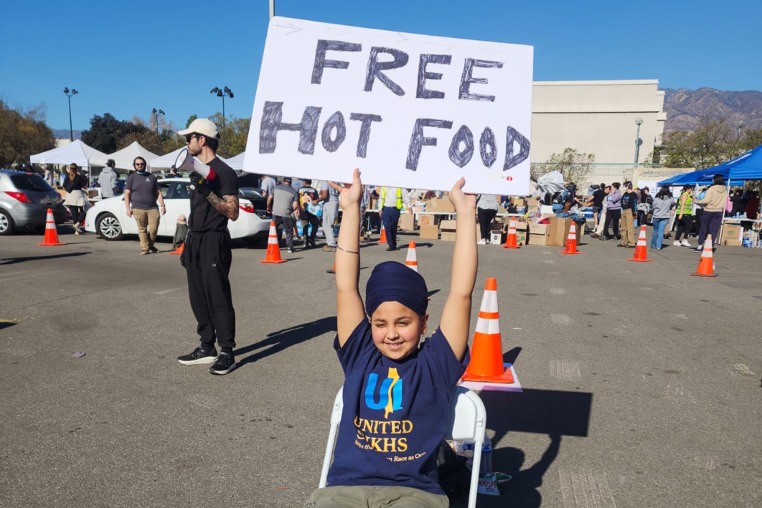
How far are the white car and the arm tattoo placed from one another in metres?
8.84

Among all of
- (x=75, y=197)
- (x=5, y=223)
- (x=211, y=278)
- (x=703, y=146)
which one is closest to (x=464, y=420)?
(x=211, y=278)

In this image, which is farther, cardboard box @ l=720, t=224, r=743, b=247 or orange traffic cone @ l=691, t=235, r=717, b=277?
cardboard box @ l=720, t=224, r=743, b=247

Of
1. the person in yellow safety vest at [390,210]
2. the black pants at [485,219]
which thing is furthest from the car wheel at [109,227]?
the black pants at [485,219]

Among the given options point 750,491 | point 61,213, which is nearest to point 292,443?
point 750,491

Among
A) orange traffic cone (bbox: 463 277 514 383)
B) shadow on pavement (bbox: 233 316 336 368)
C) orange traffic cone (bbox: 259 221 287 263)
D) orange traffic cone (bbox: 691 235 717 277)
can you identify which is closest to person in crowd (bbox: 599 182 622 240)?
orange traffic cone (bbox: 691 235 717 277)

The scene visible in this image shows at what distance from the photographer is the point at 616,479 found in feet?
10.6

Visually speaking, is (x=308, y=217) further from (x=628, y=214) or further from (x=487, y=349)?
(x=487, y=349)

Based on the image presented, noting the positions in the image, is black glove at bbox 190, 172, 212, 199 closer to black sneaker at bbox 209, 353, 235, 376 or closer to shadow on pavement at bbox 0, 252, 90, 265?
black sneaker at bbox 209, 353, 235, 376

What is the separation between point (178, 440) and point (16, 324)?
155 inches

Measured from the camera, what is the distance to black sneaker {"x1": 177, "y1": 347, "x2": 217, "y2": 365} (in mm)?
5086

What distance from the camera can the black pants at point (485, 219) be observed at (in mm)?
15938

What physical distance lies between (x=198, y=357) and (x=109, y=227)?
36.0 feet

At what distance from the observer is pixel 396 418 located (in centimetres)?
221

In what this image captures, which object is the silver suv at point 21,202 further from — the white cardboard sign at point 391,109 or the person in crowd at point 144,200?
the white cardboard sign at point 391,109
